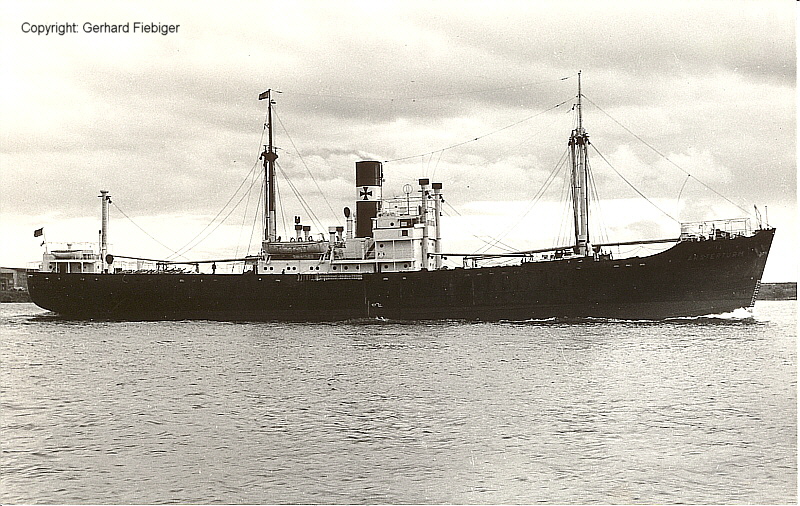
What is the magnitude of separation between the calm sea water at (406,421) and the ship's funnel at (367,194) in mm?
12572

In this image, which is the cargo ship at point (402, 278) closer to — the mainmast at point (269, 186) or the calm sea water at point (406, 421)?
the mainmast at point (269, 186)

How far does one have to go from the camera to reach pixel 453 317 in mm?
37594

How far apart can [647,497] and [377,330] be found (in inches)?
854

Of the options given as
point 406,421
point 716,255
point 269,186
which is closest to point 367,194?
point 269,186

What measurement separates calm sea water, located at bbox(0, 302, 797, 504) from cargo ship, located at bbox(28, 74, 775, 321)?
682 cm

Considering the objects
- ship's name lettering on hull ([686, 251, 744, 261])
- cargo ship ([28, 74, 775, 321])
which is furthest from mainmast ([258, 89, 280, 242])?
ship's name lettering on hull ([686, 251, 744, 261])

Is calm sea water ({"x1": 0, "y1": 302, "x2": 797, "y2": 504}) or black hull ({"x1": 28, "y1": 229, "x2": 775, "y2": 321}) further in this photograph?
black hull ({"x1": 28, "y1": 229, "x2": 775, "y2": 321})

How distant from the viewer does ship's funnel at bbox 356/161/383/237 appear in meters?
40.2

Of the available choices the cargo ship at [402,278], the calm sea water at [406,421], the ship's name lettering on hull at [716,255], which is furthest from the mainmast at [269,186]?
the ship's name lettering on hull at [716,255]

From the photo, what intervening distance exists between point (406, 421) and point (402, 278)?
21.2m

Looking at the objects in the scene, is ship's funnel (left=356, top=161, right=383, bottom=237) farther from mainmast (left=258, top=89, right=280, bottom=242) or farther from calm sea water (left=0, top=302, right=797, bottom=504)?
calm sea water (left=0, top=302, right=797, bottom=504)

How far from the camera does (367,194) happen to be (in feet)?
133

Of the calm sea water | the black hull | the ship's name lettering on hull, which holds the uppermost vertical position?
the ship's name lettering on hull

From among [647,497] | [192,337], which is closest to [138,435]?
[647,497]
